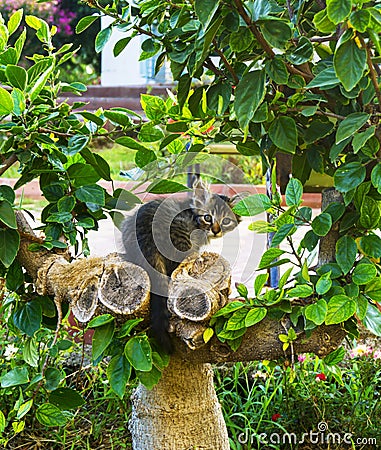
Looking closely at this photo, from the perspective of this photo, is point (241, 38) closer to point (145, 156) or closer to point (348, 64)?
point (348, 64)

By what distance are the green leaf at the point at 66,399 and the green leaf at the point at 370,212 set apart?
58 cm

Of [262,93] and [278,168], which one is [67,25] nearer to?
[278,168]

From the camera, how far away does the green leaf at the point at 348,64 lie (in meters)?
0.73

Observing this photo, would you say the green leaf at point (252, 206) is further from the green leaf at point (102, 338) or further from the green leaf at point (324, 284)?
the green leaf at point (102, 338)

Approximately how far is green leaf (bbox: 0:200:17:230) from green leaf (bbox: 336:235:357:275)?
0.51 metres

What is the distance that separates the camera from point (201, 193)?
1.17 m

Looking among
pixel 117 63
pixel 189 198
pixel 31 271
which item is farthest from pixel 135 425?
pixel 117 63

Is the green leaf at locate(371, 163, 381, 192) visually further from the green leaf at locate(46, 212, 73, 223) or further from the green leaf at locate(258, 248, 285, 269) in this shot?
the green leaf at locate(46, 212, 73, 223)

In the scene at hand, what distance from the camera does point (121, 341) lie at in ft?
3.46

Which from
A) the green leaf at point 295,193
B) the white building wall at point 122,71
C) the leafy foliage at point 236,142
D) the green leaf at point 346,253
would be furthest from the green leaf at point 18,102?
the white building wall at point 122,71

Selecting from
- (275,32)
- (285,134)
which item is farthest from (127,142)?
(275,32)

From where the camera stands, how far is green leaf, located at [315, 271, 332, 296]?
96cm

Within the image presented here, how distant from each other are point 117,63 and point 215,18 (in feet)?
21.1

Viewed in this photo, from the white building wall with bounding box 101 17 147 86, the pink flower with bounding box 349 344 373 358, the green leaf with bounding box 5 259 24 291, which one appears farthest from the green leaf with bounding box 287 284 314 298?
the white building wall with bounding box 101 17 147 86
